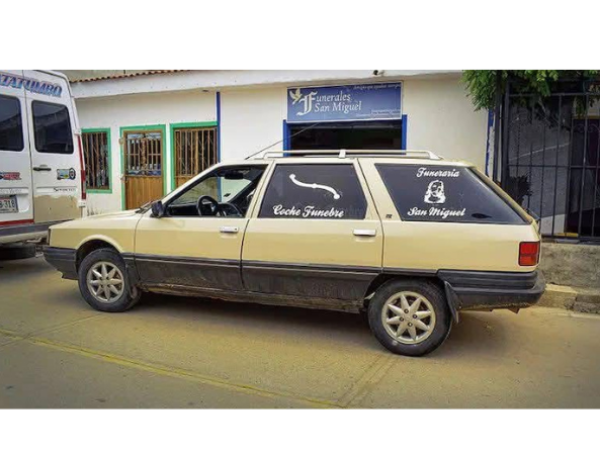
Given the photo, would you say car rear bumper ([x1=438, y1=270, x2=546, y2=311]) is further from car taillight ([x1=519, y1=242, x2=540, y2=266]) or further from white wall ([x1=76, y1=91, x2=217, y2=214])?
white wall ([x1=76, y1=91, x2=217, y2=214])

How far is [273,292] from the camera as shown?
461cm

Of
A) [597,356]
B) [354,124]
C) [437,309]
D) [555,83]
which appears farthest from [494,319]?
[354,124]

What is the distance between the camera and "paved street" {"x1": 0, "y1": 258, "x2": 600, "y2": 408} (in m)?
3.44

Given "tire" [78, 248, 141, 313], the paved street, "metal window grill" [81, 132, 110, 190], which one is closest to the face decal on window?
the paved street

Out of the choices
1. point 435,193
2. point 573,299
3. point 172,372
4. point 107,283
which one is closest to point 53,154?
point 107,283

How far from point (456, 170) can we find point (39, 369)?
3.70 m

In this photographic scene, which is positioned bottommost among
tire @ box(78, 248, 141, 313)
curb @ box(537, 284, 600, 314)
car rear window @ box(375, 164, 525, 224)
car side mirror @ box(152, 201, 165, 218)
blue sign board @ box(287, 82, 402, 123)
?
curb @ box(537, 284, 600, 314)

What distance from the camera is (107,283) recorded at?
528 centimetres

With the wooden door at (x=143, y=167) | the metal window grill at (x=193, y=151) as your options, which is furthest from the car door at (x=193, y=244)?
the wooden door at (x=143, y=167)

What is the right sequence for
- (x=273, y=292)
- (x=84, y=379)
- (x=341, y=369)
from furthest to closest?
(x=273, y=292)
(x=341, y=369)
(x=84, y=379)

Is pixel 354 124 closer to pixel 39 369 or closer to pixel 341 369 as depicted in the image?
pixel 341 369

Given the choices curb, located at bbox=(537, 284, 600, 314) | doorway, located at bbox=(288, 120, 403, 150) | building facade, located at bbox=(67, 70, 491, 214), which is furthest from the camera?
doorway, located at bbox=(288, 120, 403, 150)

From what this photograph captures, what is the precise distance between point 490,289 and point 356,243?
44.6 inches

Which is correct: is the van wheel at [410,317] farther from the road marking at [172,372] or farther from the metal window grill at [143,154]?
the metal window grill at [143,154]
